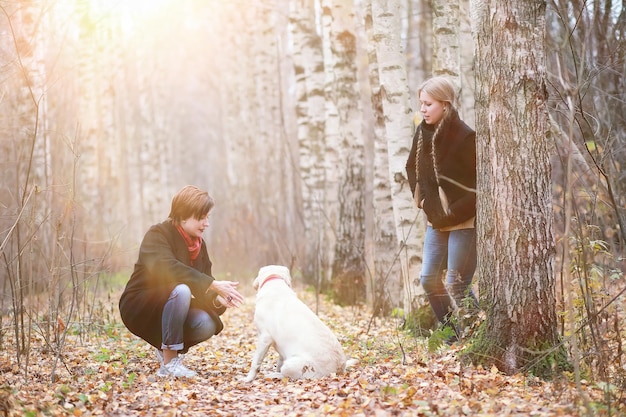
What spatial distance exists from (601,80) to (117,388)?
7.37 metres

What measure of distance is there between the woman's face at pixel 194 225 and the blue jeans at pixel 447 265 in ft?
6.13

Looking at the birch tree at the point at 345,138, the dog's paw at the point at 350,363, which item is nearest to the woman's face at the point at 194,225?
the dog's paw at the point at 350,363

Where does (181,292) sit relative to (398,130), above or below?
below

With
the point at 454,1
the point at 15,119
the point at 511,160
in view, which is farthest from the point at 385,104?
the point at 15,119

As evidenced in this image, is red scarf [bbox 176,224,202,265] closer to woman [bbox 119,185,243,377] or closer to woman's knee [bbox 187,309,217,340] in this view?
woman [bbox 119,185,243,377]

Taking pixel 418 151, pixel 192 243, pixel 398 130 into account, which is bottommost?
pixel 192 243

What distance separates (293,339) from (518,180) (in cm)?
196

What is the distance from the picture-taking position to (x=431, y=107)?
18.7 ft

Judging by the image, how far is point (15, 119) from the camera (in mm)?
9133

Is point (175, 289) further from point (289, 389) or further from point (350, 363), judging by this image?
point (350, 363)

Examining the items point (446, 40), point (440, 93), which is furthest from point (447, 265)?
point (446, 40)

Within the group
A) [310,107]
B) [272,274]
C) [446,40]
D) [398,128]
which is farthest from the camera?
[310,107]

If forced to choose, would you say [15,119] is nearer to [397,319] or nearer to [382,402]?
[397,319]

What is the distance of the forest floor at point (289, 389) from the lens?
13.5 feet
